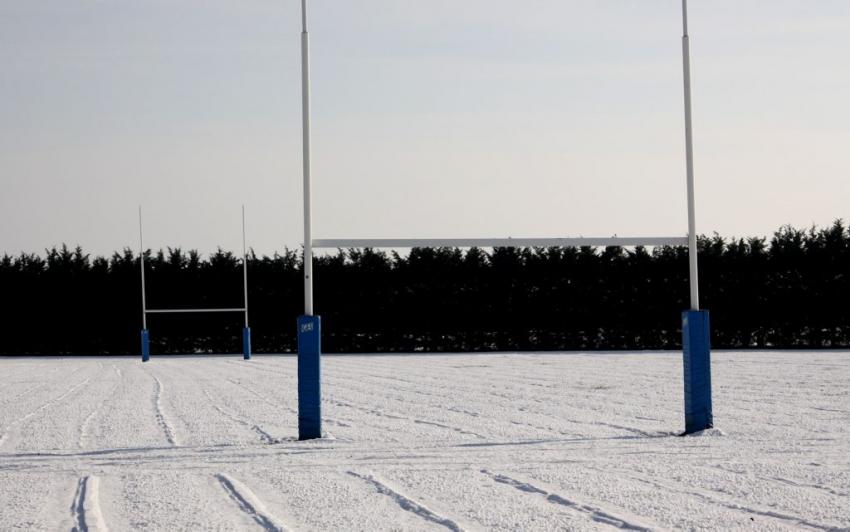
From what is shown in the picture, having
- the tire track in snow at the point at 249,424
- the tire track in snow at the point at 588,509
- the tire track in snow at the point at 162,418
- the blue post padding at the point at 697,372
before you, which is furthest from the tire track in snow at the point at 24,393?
the tire track in snow at the point at 588,509

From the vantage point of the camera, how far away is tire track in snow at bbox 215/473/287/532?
19.4 ft

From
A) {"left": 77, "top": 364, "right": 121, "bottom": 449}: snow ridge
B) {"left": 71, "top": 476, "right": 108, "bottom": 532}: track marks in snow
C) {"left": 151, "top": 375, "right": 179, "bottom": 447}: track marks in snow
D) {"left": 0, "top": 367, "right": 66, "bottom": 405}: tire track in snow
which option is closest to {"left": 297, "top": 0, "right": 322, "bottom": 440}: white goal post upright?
{"left": 151, "top": 375, "right": 179, "bottom": 447}: track marks in snow

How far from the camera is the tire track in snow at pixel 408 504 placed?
231 inches

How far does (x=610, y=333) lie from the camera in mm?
33000

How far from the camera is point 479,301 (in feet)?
110

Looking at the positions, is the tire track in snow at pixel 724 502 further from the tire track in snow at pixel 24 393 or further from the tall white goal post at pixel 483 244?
the tire track in snow at pixel 24 393

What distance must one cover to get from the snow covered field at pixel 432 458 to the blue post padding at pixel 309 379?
0.81ft

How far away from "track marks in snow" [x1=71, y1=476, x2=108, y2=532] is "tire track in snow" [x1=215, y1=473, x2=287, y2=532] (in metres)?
0.79

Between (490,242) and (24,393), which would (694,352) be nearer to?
(490,242)

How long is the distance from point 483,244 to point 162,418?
14.2 ft

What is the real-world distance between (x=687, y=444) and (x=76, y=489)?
4886 mm

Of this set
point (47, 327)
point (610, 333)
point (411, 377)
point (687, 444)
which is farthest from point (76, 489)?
point (47, 327)

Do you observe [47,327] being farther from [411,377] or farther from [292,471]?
[292,471]

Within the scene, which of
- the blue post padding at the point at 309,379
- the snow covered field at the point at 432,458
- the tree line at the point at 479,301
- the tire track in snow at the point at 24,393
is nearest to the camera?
the snow covered field at the point at 432,458
